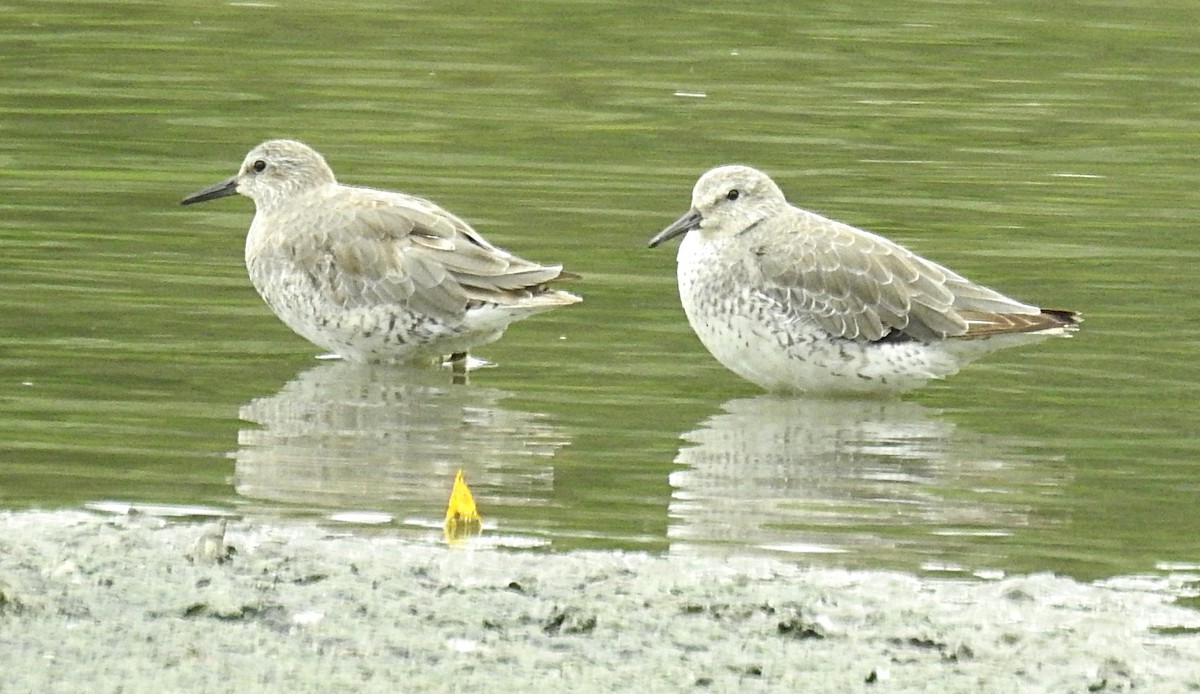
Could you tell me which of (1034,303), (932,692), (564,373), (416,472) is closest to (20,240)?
(564,373)

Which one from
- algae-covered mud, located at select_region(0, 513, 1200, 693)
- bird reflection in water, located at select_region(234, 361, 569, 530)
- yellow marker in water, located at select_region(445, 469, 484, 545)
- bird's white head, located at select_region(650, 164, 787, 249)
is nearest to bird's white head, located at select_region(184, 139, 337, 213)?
bird reflection in water, located at select_region(234, 361, 569, 530)

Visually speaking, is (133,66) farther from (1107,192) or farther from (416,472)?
(416,472)

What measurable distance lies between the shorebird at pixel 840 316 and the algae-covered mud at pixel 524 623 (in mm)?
3122

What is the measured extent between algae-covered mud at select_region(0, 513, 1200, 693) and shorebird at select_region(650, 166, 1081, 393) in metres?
3.12

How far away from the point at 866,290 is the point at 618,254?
2.58 m

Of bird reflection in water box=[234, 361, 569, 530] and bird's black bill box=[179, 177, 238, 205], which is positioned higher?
bird's black bill box=[179, 177, 238, 205]

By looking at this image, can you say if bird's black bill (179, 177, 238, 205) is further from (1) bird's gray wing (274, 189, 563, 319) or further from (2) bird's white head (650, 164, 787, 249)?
(2) bird's white head (650, 164, 787, 249)

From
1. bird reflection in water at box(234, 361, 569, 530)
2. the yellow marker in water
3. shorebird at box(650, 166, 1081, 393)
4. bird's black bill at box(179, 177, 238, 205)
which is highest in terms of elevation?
bird's black bill at box(179, 177, 238, 205)

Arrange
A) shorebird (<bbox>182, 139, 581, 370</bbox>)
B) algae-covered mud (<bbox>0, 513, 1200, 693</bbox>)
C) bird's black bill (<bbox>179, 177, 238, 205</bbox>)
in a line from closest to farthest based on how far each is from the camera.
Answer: algae-covered mud (<bbox>0, 513, 1200, 693</bbox>) → shorebird (<bbox>182, 139, 581, 370</bbox>) → bird's black bill (<bbox>179, 177, 238, 205</bbox>)

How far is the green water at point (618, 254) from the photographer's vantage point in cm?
874

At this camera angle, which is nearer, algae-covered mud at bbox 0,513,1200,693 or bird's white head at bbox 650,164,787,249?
algae-covered mud at bbox 0,513,1200,693

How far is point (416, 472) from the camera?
9031mm

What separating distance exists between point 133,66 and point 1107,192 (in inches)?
311

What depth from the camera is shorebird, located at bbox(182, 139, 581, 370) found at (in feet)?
36.4
